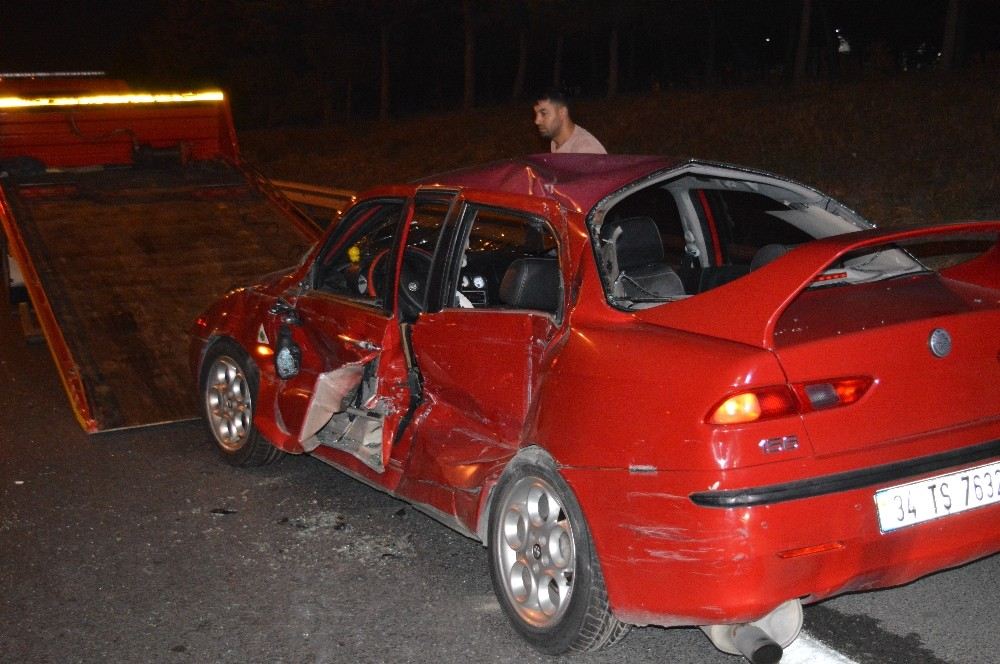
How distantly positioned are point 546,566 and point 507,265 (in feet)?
6.72

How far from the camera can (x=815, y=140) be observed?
1848cm

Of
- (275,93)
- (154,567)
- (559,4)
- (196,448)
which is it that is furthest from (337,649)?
(275,93)

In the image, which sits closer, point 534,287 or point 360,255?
point 534,287

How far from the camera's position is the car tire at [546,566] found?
3.79m

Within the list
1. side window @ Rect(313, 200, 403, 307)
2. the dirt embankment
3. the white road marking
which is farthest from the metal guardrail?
the white road marking

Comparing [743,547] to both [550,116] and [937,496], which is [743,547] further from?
[550,116]

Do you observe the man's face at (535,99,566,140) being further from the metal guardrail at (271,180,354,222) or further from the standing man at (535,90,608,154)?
the metal guardrail at (271,180,354,222)

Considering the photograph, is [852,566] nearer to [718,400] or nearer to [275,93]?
[718,400]

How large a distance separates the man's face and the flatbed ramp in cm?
292

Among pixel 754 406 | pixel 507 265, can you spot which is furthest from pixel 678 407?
pixel 507 265

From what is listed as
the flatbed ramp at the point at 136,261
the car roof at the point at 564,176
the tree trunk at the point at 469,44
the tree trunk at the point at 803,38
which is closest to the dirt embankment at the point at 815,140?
the tree trunk at the point at 803,38

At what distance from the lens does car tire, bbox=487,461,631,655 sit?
3.79 m

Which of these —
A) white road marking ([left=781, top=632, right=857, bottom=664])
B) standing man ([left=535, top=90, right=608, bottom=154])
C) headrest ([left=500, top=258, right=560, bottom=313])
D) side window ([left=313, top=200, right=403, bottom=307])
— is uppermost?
standing man ([left=535, top=90, right=608, bottom=154])

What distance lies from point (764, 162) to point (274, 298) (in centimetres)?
1369
